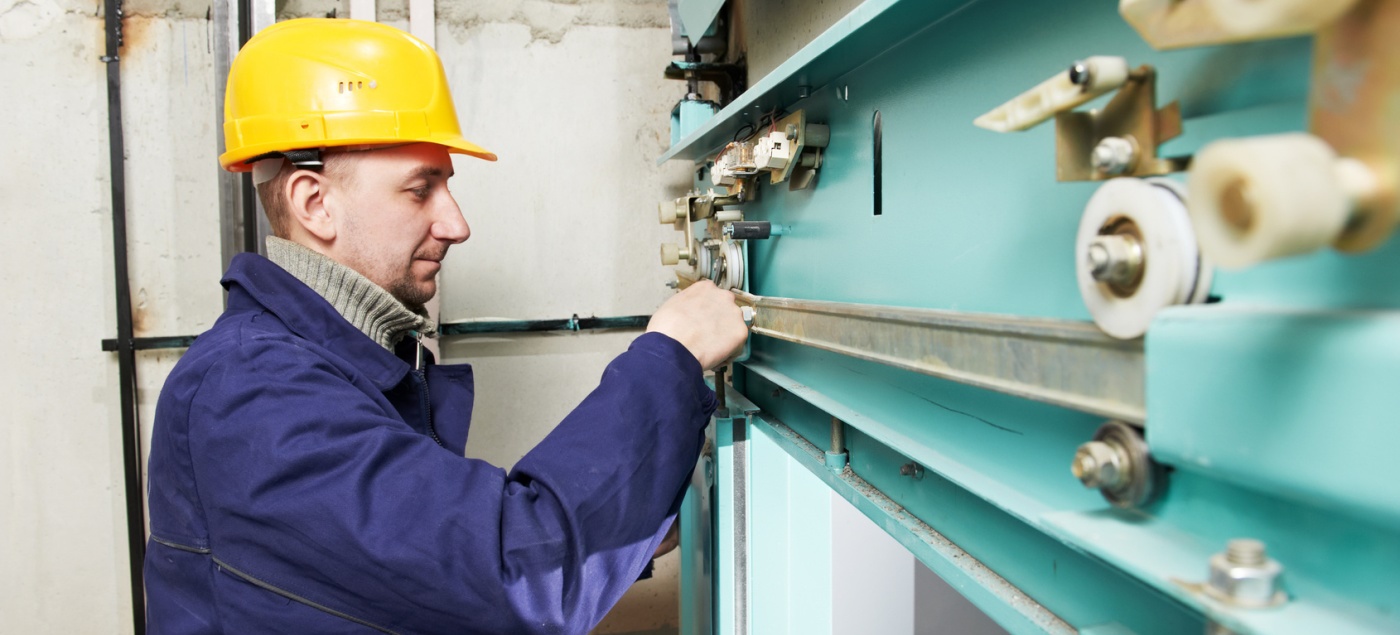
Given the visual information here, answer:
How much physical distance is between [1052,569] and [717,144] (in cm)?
81

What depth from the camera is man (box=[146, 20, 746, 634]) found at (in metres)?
0.64

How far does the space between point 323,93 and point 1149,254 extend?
3.01 feet

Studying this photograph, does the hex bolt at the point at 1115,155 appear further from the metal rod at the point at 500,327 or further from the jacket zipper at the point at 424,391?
the metal rod at the point at 500,327

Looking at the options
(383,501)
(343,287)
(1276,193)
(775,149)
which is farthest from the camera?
(343,287)

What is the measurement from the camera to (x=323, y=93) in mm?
896

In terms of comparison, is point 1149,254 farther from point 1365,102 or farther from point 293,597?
point 293,597

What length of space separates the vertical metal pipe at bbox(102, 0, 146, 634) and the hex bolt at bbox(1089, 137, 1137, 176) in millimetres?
1885

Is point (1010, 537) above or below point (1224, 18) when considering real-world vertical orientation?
below

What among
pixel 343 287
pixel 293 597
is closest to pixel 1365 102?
pixel 293 597

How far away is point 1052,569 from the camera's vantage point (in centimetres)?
47

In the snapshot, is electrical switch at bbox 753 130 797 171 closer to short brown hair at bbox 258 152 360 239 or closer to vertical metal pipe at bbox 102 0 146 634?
short brown hair at bbox 258 152 360 239

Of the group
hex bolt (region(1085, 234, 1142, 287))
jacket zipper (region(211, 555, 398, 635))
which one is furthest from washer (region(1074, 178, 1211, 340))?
jacket zipper (region(211, 555, 398, 635))

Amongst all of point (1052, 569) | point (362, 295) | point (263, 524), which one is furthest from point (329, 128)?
point (1052, 569)

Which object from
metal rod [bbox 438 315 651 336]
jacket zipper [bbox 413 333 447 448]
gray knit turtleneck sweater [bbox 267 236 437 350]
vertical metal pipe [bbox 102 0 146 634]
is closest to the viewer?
gray knit turtleneck sweater [bbox 267 236 437 350]
